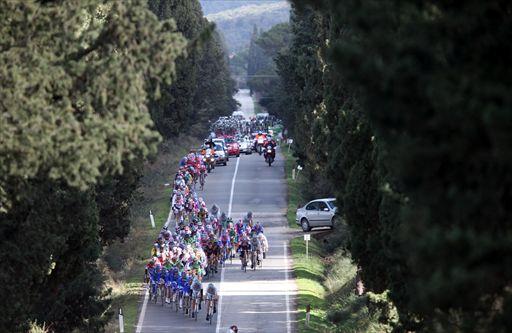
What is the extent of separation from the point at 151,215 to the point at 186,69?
20834 mm

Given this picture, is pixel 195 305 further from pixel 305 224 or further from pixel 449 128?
pixel 449 128

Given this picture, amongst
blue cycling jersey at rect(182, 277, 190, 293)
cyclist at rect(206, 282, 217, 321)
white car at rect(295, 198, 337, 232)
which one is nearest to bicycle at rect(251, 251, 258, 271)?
blue cycling jersey at rect(182, 277, 190, 293)

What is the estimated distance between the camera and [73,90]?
54.5 feet

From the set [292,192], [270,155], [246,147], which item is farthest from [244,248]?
[246,147]

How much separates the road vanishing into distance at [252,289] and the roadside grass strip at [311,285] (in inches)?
10.8

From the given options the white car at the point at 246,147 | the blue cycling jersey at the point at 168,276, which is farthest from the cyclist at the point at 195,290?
the white car at the point at 246,147

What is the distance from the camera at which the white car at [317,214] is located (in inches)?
1981

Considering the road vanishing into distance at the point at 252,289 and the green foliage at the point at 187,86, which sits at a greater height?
the green foliage at the point at 187,86

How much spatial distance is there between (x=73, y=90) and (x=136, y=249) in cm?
2989

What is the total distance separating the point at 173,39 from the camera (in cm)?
1639

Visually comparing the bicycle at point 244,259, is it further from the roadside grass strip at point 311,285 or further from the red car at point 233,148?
the red car at point 233,148

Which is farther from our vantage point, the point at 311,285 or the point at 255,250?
the point at 255,250

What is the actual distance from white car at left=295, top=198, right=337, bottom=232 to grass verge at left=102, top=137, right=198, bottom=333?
19.8ft

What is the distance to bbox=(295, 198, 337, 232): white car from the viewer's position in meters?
50.3
